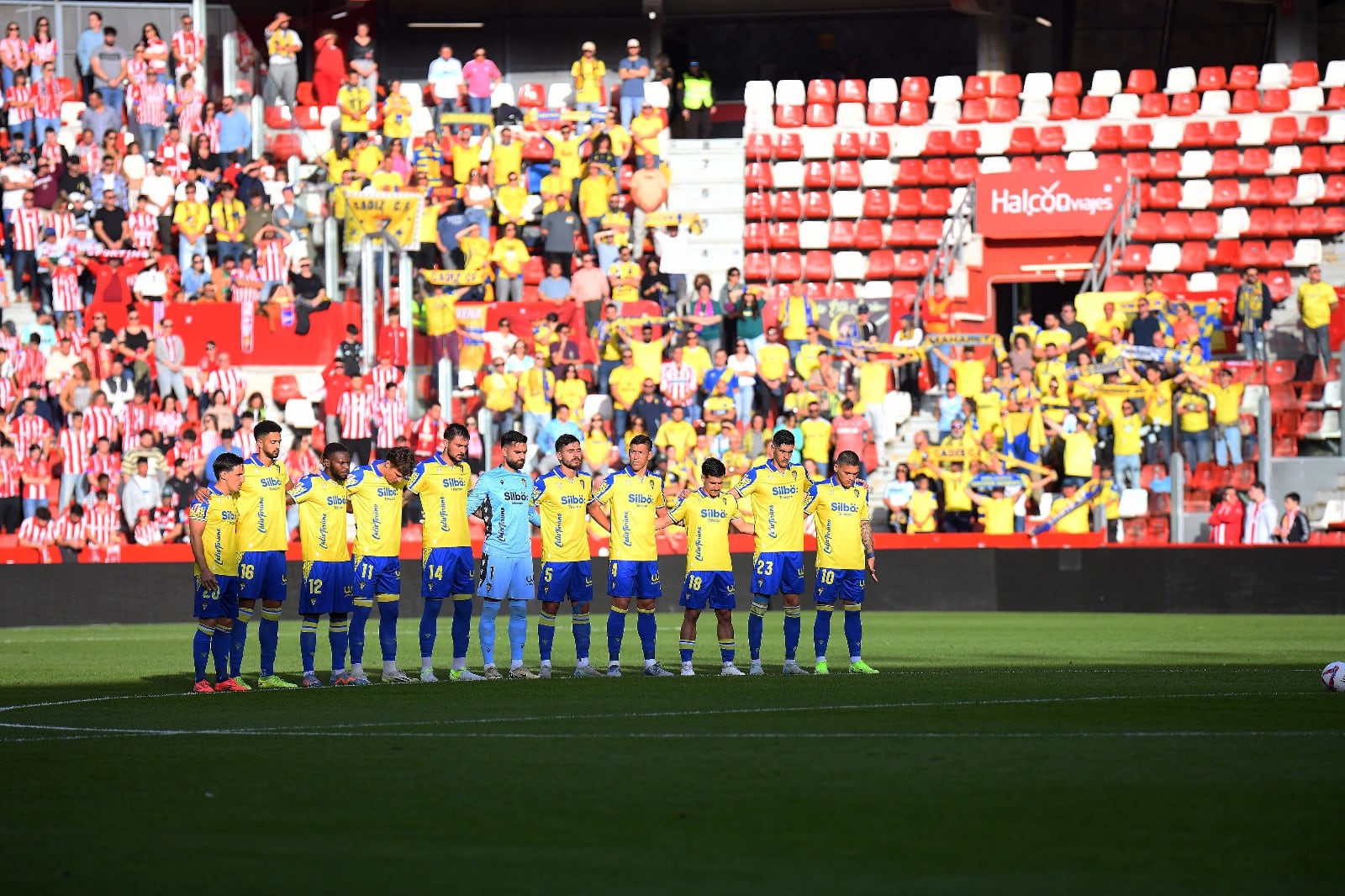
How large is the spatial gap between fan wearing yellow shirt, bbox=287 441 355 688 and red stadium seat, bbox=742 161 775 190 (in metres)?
19.2

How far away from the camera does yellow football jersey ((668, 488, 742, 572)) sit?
16484 mm

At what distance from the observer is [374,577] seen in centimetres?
1588

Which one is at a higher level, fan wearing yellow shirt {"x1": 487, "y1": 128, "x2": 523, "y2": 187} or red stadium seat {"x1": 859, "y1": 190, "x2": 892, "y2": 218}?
fan wearing yellow shirt {"x1": 487, "y1": 128, "x2": 523, "y2": 187}

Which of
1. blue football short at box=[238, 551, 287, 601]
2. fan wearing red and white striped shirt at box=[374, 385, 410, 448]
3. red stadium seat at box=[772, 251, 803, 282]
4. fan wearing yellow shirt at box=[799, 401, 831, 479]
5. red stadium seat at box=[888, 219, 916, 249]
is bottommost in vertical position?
blue football short at box=[238, 551, 287, 601]

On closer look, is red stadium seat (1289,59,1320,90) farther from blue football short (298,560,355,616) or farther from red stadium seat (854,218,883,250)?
blue football short (298,560,355,616)

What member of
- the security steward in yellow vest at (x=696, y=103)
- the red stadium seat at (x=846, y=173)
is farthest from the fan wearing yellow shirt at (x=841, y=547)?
the security steward in yellow vest at (x=696, y=103)

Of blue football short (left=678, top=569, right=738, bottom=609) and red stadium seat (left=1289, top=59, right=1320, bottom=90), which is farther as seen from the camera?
red stadium seat (left=1289, top=59, right=1320, bottom=90)

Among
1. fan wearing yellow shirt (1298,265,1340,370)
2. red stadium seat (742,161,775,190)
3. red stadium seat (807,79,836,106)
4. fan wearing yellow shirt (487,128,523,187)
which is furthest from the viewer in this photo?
red stadium seat (807,79,836,106)

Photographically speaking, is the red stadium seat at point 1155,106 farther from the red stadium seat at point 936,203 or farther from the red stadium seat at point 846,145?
the red stadium seat at point 846,145

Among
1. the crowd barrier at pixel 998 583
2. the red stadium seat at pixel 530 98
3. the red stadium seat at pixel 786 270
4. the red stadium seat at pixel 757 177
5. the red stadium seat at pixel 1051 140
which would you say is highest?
the red stadium seat at pixel 530 98

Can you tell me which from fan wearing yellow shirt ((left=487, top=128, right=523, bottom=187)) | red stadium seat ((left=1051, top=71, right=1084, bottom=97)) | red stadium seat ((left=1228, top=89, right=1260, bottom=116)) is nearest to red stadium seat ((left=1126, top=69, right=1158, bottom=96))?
red stadium seat ((left=1051, top=71, right=1084, bottom=97))

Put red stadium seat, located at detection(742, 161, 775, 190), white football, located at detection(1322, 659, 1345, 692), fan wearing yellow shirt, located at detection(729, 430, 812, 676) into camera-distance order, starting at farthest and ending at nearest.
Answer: red stadium seat, located at detection(742, 161, 775, 190), fan wearing yellow shirt, located at detection(729, 430, 812, 676), white football, located at detection(1322, 659, 1345, 692)

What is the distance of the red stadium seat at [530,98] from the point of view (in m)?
34.5

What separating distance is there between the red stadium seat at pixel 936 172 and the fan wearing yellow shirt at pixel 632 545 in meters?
18.7
